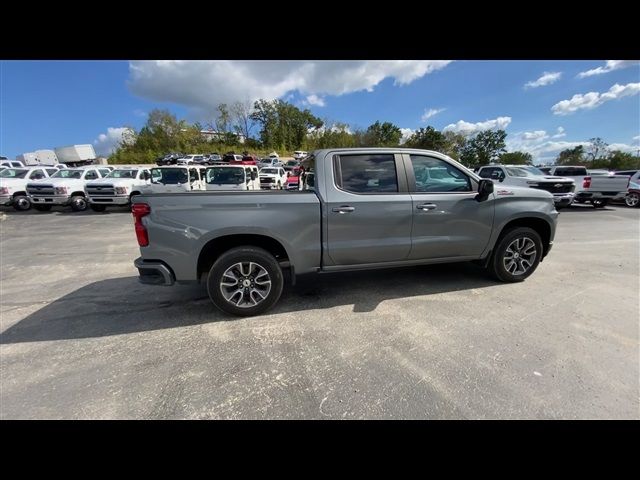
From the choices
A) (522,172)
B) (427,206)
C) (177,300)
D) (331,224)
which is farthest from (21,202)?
(522,172)

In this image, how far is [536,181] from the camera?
10.7 meters

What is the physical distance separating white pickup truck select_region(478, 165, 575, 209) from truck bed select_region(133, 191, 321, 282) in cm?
1057

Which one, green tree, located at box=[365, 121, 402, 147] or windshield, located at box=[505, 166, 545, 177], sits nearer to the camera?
windshield, located at box=[505, 166, 545, 177]

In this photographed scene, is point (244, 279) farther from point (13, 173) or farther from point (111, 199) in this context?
point (13, 173)

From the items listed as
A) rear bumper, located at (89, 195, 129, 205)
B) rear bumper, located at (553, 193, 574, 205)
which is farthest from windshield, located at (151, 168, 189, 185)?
rear bumper, located at (553, 193, 574, 205)

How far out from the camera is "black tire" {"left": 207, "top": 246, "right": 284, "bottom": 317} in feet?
10.4

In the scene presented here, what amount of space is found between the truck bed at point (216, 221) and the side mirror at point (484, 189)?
2.21 m

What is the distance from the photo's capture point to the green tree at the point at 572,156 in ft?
174

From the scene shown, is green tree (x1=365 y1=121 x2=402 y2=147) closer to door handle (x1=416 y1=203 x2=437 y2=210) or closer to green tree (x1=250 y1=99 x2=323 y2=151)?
green tree (x1=250 y1=99 x2=323 y2=151)

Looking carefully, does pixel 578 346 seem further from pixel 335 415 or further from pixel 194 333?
pixel 194 333

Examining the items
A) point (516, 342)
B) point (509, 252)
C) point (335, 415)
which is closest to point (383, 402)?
point (335, 415)

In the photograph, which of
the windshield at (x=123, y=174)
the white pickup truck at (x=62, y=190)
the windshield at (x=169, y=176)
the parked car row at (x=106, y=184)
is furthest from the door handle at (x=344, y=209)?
the white pickup truck at (x=62, y=190)

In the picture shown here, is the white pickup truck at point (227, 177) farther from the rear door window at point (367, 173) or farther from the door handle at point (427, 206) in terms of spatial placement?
the door handle at point (427, 206)
